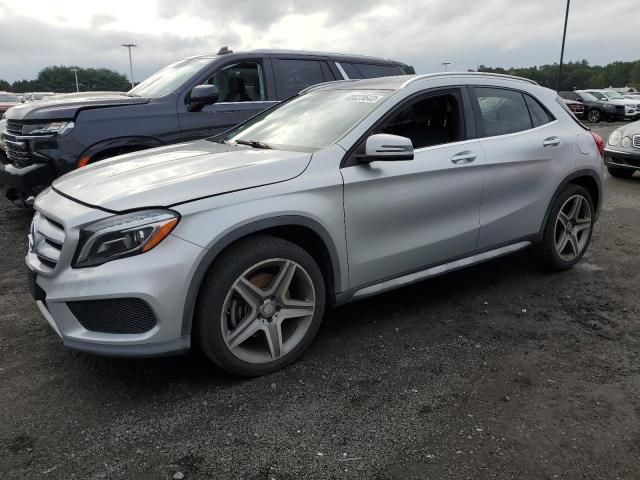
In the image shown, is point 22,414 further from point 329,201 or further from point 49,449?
point 329,201

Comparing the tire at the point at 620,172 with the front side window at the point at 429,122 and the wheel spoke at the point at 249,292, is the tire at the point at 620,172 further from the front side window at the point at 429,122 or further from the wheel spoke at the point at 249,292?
the wheel spoke at the point at 249,292

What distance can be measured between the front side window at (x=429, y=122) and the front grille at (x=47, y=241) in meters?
1.96

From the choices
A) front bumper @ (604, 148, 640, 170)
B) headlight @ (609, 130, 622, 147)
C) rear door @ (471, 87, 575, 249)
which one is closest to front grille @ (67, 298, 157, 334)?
rear door @ (471, 87, 575, 249)

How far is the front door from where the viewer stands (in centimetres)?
324

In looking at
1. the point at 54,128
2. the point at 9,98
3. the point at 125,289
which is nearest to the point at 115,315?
the point at 125,289

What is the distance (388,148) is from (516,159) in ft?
4.81

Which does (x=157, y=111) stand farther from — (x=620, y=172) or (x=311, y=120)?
(x=620, y=172)

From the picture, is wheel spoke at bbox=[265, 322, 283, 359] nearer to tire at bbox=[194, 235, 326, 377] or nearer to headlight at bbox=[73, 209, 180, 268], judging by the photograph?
tire at bbox=[194, 235, 326, 377]

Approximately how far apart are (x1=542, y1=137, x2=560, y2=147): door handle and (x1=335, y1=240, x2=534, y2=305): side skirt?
2.57ft

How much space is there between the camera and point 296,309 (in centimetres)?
309

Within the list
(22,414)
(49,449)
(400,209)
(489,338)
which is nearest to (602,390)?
(489,338)

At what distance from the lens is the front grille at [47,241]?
2.70m

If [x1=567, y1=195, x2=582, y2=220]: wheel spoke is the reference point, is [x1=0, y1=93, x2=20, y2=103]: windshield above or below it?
above

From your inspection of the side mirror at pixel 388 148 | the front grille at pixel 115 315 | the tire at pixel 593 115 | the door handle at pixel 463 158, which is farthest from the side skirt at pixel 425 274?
the tire at pixel 593 115
